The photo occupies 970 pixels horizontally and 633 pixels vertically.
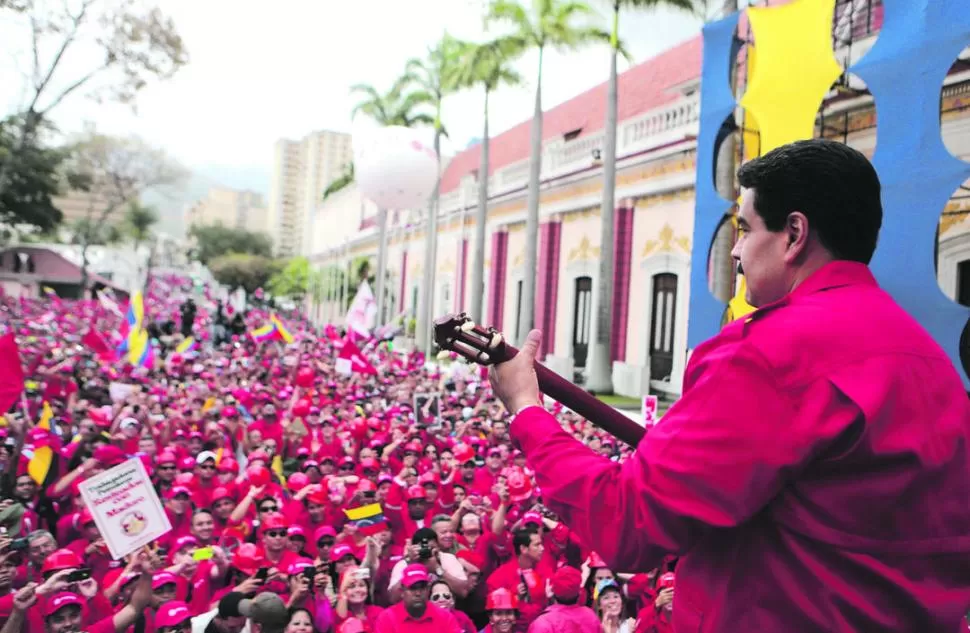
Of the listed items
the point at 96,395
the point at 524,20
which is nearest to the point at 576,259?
the point at 524,20

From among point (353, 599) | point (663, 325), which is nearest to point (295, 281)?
point (663, 325)

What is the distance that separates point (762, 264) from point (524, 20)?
21.3 meters

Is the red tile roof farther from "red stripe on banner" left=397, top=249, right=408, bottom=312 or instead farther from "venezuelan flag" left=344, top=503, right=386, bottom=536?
"venezuelan flag" left=344, top=503, right=386, bottom=536

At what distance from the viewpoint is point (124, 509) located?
5352 millimetres

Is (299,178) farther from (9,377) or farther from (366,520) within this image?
(366,520)

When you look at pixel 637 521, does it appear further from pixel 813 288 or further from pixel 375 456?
pixel 375 456

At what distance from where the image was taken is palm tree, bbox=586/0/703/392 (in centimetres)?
1888

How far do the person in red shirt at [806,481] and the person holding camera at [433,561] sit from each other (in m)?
4.10

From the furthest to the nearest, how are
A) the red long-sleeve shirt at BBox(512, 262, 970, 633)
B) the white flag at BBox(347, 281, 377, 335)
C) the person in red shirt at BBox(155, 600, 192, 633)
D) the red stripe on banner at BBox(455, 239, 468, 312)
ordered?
the red stripe on banner at BBox(455, 239, 468, 312), the white flag at BBox(347, 281, 377, 335), the person in red shirt at BBox(155, 600, 192, 633), the red long-sleeve shirt at BBox(512, 262, 970, 633)

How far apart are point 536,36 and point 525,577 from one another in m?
18.8

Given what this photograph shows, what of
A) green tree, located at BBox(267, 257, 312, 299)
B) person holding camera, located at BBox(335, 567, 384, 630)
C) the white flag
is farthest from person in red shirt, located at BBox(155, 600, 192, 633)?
green tree, located at BBox(267, 257, 312, 299)

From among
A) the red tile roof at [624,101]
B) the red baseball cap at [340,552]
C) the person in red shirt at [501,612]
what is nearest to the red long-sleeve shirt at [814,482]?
the person in red shirt at [501,612]

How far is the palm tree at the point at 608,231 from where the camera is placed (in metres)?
18.9

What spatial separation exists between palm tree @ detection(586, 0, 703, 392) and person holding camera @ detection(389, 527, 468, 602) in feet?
46.2
